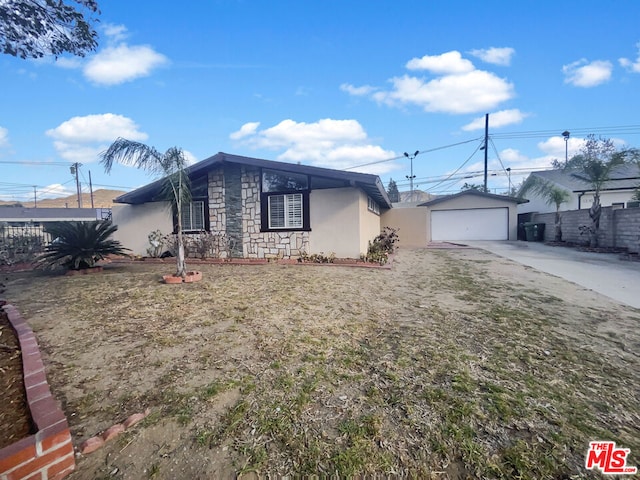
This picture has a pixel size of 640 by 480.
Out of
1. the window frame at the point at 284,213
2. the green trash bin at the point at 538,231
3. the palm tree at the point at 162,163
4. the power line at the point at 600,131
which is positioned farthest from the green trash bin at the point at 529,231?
the palm tree at the point at 162,163

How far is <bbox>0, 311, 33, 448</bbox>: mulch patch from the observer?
1.64 m

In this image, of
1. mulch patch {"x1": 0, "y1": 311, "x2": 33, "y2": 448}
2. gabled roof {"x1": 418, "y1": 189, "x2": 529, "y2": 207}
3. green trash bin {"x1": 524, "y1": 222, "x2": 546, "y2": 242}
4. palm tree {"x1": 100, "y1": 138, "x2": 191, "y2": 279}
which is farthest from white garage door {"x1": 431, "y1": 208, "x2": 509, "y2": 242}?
mulch patch {"x1": 0, "y1": 311, "x2": 33, "y2": 448}

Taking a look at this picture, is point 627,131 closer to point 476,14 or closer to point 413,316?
point 476,14

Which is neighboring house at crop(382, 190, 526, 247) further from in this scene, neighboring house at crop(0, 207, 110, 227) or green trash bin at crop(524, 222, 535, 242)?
neighboring house at crop(0, 207, 110, 227)

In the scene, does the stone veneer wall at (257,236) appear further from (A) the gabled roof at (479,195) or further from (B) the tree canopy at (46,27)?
(A) the gabled roof at (479,195)

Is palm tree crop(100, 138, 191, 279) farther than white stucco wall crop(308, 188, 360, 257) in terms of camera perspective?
No

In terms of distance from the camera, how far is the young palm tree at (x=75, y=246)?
23.0ft

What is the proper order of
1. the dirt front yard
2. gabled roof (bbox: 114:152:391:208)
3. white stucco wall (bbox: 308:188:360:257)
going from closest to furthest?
the dirt front yard → gabled roof (bbox: 114:152:391:208) → white stucco wall (bbox: 308:188:360:257)

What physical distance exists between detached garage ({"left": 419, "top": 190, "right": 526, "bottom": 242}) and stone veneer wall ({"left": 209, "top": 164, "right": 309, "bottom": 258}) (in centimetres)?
1317

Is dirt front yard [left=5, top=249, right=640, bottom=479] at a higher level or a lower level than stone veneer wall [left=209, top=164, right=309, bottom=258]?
lower

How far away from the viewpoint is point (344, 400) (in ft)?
6.82

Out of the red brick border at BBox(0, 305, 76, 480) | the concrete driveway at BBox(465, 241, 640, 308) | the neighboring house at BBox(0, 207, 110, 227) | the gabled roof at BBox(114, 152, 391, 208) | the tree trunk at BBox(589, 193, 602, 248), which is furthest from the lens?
the neighboring house at BBox(0, 207, 110, 227)

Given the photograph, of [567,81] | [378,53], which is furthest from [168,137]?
[567,81]

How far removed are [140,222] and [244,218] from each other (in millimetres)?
4686
